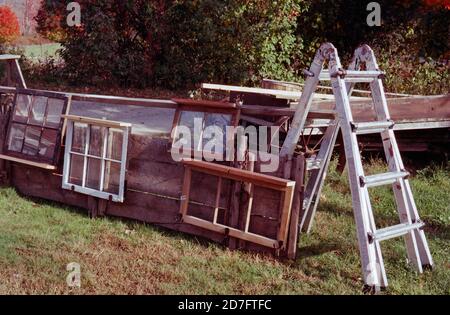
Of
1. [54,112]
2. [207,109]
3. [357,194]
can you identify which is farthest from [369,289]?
[54,112]

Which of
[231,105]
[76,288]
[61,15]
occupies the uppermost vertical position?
[61,15]

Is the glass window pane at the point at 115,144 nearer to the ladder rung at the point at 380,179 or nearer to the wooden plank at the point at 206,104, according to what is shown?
the wooden plank at the point at 206,104

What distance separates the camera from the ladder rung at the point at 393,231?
4215 millimetres

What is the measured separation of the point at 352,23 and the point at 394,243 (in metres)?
10.6

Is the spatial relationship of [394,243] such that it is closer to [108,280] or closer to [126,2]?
[108,280]

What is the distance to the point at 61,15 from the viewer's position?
14.0 m

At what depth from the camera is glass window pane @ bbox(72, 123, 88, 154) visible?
566 centimetres

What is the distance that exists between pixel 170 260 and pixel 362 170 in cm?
160

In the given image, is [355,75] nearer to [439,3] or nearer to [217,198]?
[217,198]

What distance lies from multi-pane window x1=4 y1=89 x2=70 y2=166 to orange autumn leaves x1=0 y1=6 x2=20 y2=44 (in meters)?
14.9

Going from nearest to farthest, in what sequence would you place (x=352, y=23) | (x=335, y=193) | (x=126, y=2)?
(x=335, y=193)
(x=126, y=2)
(x=352, y=23)

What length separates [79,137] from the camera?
5.70m

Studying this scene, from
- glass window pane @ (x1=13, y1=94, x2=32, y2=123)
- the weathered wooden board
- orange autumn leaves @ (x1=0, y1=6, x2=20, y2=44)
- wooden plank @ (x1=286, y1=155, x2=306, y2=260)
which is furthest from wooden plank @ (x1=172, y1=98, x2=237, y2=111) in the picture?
orange autumn leaves @ (x1=0, y1=6, x2=20, y2=44)

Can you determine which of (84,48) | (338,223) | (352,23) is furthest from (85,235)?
(352,23)
